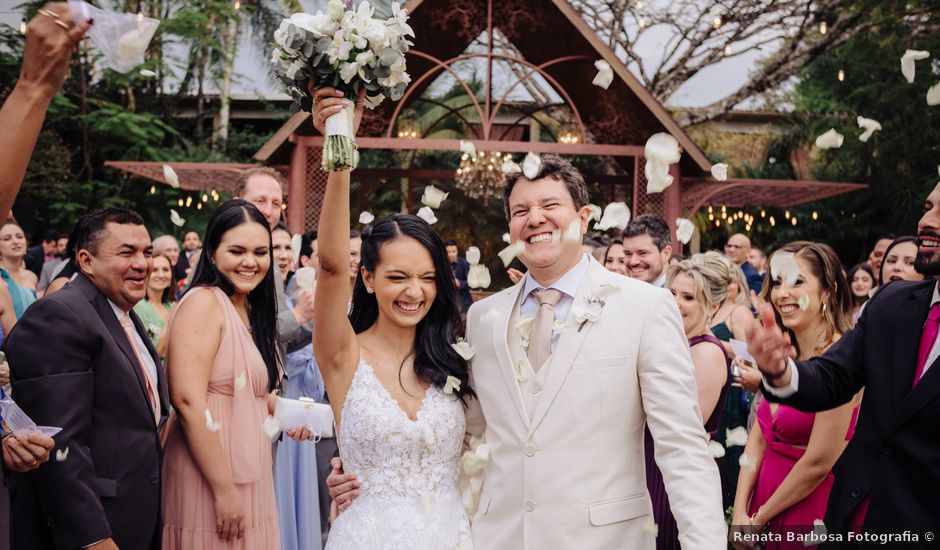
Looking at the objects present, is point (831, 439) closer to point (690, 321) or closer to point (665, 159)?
point (690, 321)

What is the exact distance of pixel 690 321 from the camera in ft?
16.3

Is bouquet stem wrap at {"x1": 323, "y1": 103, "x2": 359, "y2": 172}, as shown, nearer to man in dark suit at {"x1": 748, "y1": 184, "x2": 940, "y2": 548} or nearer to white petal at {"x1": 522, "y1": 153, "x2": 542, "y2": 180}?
white petal at {"x1": 522, "y1": 153, "x2": 542, "y2": 180}

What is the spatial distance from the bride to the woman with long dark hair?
78 centimetres

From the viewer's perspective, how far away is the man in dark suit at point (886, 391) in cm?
296

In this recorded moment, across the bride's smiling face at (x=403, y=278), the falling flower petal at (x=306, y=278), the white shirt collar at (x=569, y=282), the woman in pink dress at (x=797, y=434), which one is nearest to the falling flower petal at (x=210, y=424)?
the bride's smiling face at (x=403, y=278)

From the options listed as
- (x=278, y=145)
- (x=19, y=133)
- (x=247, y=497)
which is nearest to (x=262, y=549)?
(x=247, y=497)

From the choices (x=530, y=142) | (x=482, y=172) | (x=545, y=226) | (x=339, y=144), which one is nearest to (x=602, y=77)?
(x=530, y=142)

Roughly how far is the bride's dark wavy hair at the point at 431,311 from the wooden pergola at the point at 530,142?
29.6 ft

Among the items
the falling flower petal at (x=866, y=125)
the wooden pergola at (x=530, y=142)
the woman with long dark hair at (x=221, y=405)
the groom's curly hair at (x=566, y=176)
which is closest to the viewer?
the groom's curly hair at (x=566, y=176)

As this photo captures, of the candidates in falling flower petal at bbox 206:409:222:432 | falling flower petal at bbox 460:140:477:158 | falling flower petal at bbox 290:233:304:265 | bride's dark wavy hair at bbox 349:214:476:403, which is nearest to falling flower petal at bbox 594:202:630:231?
falling flower petal at bbox 460:140:477:158

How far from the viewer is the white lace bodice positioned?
331 centimetres

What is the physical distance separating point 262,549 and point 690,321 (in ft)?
8.38

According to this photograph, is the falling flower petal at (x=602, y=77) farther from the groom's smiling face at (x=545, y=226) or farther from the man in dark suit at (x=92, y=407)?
the man in dark suit at (x=92, y=407)

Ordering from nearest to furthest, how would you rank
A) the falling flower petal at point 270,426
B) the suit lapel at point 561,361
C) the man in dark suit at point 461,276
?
the suit lapel at point 561,361 < the falling flower petal at point 270,426 < the man in dark suit at point 461,276
